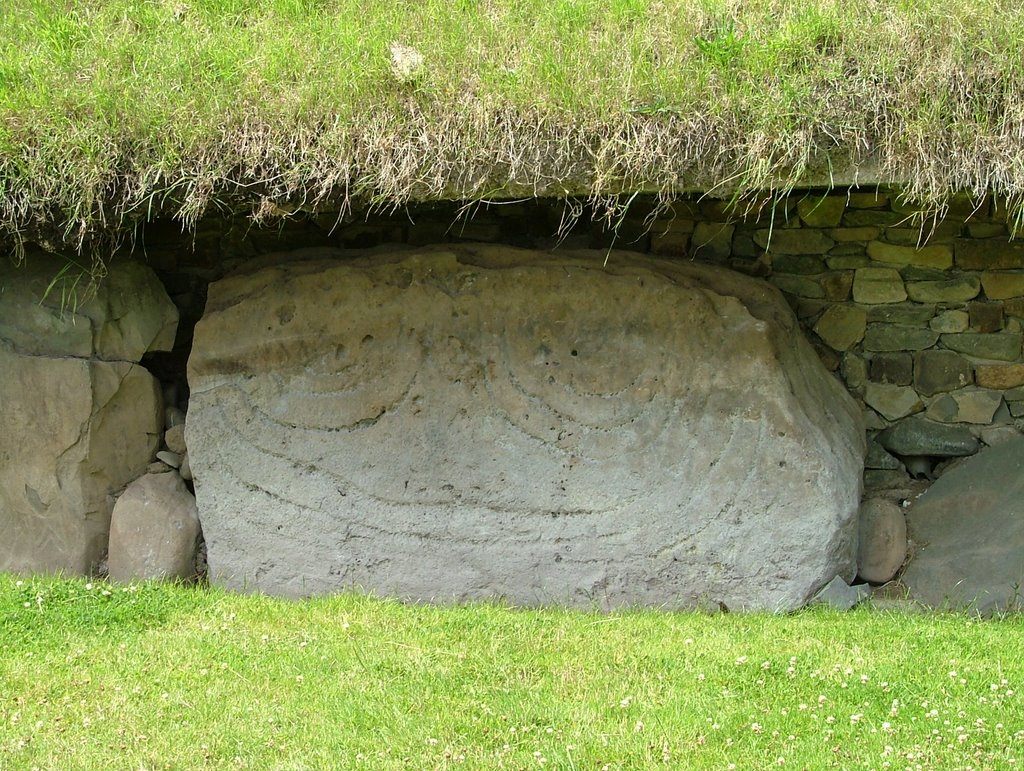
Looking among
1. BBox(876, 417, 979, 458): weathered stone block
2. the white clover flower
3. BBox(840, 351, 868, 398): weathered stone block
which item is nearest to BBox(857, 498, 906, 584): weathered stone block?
BBox(876, 417, 979, 458): weathered stone block

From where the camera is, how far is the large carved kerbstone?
4.91 metres

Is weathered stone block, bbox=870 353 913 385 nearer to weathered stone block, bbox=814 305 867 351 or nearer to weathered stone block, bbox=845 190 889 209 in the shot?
weathered stone block, bbox=814 305 867 351

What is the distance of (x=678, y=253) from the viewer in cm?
562

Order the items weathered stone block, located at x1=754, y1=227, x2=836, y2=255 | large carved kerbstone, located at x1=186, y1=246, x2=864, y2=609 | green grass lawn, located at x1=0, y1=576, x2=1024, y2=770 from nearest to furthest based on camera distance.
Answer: green grass lawn, located at x1=0, y1=576, x2=1024, y2=770 → large carved kerbstone, located at x1=186, y1=246, x2=864, y2=609 → weathered stone block, located at x1=754, y1=227, x2=836, y2=255

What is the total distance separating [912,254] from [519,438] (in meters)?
2.14

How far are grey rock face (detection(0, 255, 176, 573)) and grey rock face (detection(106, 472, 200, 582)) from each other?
0.13 meters

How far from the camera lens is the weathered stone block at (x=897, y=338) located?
5.57 m

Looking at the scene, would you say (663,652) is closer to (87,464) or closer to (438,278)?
(438,278)

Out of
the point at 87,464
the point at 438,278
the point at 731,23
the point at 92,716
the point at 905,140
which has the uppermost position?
the point at 731,23

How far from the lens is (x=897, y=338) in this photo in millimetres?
5602

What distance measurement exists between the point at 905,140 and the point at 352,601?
9.55ft

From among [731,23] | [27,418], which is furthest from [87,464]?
[731,23]

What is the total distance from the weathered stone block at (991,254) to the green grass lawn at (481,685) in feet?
5.67

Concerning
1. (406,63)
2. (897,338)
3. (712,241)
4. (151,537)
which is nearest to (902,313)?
(897,338)
